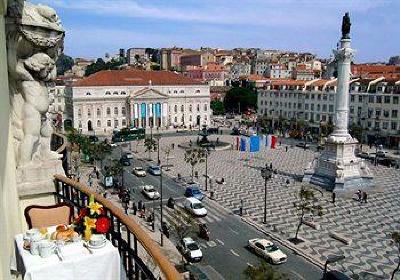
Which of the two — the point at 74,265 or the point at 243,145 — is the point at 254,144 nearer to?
the point at 243,145

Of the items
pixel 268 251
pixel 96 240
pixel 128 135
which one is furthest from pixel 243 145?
pixel 96 240

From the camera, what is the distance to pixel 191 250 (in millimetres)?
18969

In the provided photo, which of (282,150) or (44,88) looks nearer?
(44,88)

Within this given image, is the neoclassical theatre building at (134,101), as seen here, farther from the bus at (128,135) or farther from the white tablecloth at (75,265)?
the white tablecloth at (75,265)

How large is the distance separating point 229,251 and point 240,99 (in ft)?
241

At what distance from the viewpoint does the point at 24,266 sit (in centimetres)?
439

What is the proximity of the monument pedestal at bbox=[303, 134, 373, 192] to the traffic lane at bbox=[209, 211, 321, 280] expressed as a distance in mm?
10992

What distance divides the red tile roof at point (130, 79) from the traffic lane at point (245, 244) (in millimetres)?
50748

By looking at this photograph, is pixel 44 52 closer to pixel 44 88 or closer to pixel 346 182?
pixel 44 88

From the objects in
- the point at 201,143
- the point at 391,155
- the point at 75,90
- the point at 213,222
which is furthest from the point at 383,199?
the point at 75,90

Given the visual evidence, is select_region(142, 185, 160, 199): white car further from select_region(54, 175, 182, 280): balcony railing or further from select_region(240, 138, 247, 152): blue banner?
select_region(54, 175, 182, 280): balcony railing

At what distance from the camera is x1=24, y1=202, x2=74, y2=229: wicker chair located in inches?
223

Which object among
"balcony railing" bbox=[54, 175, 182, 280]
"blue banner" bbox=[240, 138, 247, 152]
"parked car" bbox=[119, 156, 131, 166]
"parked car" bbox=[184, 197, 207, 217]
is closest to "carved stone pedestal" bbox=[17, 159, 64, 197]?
"balcony railing" bbox=[54, 175, 182, 280]

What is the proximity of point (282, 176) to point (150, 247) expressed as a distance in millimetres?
34077
